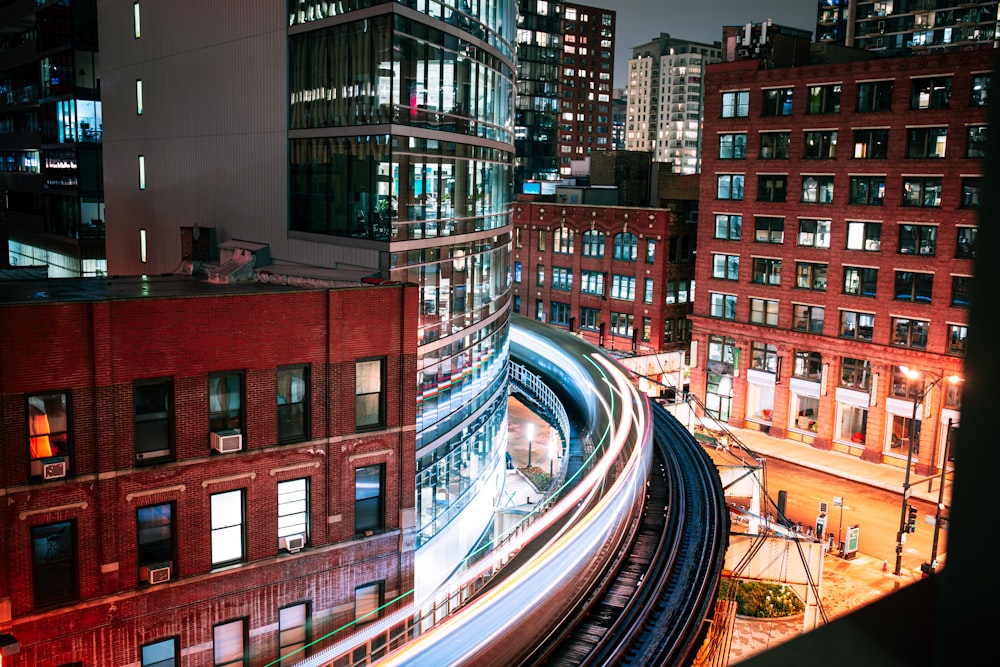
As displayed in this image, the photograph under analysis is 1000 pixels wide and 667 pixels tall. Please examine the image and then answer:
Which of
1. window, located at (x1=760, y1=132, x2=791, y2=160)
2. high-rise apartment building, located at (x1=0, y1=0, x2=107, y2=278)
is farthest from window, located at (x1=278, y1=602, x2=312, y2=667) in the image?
window, located at (x1=760, y1=132, x2=791, y2=160)

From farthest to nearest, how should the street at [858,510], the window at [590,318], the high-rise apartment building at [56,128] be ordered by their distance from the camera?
the window at [590,318] < the high-rise apartment building at [56,128] < the street at [858,510]

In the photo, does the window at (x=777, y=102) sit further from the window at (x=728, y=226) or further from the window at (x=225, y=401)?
the window at (x=225, y=401)

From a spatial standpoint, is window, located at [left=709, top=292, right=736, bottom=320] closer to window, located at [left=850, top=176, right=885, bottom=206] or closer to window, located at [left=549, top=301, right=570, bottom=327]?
window, located at [left=850, top=176, right=885, bottom=206]

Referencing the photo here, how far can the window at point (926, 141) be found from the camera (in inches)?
2146

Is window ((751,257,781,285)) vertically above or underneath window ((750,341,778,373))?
above

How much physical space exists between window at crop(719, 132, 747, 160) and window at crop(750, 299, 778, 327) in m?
10.6

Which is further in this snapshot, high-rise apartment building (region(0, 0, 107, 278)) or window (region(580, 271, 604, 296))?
window (region(580, 271, 604, 296))

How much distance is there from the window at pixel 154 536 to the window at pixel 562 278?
6275cm

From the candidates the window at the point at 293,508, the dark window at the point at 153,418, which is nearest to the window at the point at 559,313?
the window at the point at 293,508

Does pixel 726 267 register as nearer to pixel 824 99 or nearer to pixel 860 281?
pixel 860 281

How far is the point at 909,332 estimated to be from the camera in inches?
2218

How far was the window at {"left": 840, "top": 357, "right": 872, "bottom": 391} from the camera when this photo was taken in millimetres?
59000

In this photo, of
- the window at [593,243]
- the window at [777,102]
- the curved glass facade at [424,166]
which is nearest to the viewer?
the curved glass facade at [424,166]

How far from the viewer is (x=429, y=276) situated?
98.3ft
